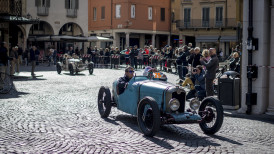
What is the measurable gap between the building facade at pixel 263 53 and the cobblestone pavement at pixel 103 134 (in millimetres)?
730

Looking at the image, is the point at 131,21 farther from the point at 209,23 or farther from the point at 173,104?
the point at 173,104

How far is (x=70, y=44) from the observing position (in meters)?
46.3

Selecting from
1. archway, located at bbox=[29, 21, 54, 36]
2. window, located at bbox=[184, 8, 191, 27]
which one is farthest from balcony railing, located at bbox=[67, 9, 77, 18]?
window, located at bbox=[184, 8, 191, 27]

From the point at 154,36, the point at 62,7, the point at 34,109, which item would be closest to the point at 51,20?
the point at 62,7

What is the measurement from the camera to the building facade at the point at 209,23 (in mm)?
47031

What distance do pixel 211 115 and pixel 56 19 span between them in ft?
125

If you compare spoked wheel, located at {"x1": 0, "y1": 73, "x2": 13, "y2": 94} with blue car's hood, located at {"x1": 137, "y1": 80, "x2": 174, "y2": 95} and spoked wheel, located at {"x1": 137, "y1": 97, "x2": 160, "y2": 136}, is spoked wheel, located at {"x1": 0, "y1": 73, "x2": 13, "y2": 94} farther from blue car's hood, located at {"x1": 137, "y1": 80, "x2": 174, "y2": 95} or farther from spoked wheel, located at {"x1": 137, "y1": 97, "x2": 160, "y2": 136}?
spoked wheel, located at {"x1": 137, "y1": 97, "x2": 160, "y2": 136}

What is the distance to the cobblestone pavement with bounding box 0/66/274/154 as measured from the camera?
6969 mm

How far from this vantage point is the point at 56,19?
44.4 m

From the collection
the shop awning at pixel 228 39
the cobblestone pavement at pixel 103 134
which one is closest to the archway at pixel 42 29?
the shop awning at pixel 228 39

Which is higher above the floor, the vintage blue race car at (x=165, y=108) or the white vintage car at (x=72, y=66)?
the white vintage car at (x=72, y=66)

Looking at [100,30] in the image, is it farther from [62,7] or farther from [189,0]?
[189,0]

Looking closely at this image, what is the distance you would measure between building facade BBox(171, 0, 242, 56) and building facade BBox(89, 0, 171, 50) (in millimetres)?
2834

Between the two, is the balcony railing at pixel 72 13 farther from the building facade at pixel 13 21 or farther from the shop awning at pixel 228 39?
the shop awning at pixel 228 39
